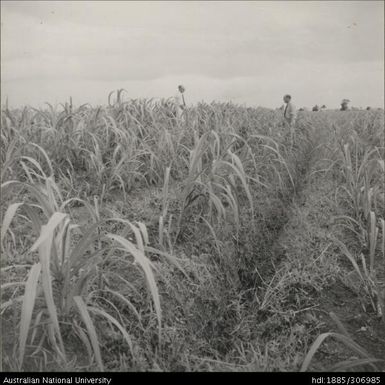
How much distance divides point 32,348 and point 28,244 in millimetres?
755

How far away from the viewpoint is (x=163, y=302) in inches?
70.7

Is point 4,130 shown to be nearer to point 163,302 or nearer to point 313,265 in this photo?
point 163,302

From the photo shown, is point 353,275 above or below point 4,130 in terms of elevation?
below

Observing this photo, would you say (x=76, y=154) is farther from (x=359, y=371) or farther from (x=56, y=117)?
(x=359, y=371)

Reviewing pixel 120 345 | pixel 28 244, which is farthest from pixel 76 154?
pixel 120 345

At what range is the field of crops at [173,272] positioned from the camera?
1359 millimetres

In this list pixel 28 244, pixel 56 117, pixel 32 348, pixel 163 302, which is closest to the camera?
pixel 32 348

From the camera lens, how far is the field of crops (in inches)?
53.5

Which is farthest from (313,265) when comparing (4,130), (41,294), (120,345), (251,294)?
(4,130)

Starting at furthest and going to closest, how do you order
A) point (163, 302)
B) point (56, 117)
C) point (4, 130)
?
point (56, 117) → point (4, 130) → point (163, 302)

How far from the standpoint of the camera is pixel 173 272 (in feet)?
6.44

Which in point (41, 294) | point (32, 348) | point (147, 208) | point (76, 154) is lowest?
point (32, 348)

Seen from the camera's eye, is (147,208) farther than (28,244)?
Yes

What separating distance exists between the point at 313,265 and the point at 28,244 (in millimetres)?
1380
